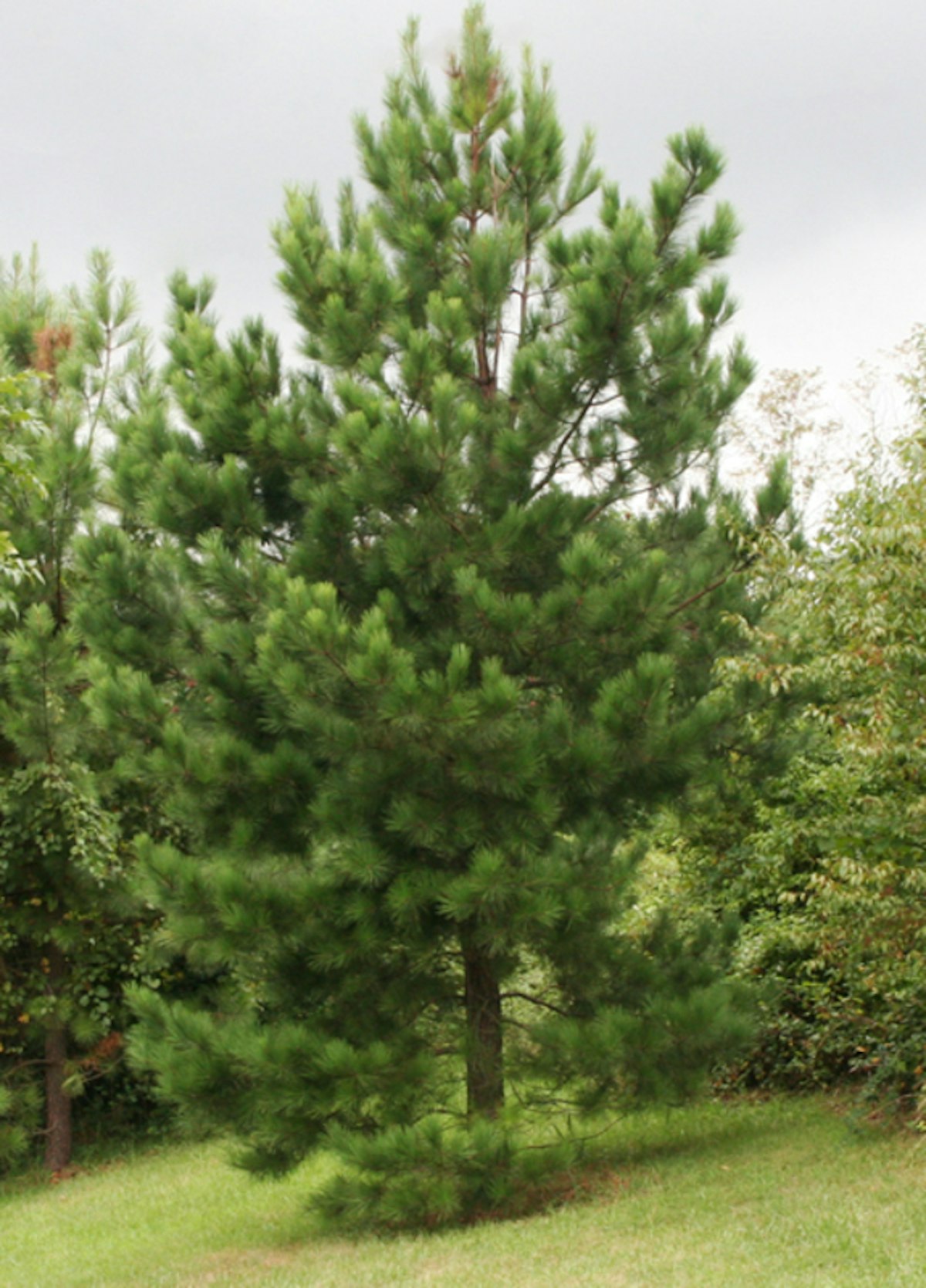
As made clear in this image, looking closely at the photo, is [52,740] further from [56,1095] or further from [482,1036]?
[482,1036]

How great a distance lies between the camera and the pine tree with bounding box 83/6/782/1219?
24.5 feet

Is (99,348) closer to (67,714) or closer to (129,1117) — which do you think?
(67,714)

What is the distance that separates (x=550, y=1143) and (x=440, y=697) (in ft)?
9.77

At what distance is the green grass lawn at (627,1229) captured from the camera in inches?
241

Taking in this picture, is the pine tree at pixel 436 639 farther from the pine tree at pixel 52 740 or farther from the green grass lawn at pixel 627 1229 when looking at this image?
the pine tree at pixel 52 740

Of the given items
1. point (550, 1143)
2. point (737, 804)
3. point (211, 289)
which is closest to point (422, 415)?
point (211, 289)

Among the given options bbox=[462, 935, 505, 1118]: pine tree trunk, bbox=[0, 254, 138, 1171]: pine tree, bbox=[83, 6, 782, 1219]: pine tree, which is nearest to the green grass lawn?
bbox=[83, 6, 782, 1219]: pine tree

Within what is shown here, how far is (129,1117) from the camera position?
1345cm

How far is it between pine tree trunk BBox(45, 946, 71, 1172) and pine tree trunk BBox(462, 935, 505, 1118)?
18.5 feet

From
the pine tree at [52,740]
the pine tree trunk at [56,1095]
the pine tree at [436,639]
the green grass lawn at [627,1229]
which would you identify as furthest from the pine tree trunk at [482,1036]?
the pine tree trunk at [56,1095]

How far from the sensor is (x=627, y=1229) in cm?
698

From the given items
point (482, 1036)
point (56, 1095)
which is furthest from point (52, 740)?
point (482, 1036)

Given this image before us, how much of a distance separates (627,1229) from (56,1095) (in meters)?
7.33

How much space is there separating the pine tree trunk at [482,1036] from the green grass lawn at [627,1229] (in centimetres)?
76
